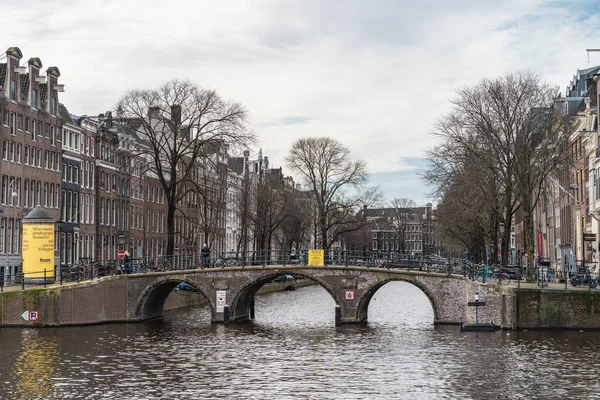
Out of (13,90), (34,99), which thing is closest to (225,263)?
(13,90)

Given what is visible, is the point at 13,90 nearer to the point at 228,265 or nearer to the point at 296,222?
the point at 228,265

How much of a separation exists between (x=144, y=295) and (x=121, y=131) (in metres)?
33.0

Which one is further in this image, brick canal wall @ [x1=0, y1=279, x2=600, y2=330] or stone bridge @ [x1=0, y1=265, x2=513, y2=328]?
Answer: stone bridge @ [x1=0, y1=265, x2=513, y2=328]

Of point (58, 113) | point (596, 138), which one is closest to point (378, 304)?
point (596, 138)

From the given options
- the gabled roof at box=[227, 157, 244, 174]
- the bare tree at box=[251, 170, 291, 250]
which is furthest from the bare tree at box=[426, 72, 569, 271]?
the gabled roof at box=[227, 157, 244, 174]

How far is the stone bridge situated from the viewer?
50.4 metres

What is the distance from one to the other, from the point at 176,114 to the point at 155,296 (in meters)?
14.0

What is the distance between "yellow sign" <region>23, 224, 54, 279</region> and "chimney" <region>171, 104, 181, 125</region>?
14241mm

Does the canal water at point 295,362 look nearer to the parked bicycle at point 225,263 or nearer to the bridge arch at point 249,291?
the bridge arch at point 249,291

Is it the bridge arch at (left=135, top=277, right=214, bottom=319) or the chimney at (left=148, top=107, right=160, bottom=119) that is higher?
the chimney at (left=148, top=107, right=160, bottom=119)

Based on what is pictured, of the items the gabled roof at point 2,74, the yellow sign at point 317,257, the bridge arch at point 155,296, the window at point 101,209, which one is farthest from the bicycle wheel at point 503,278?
the window at point 101,209

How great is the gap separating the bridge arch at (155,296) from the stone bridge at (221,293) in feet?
0.17

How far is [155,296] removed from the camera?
57.4m

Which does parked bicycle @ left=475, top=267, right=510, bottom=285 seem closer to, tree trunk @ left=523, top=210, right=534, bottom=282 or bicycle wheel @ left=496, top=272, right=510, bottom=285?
bicycle wheel @ left=496, top=272, right=510, bottom=285
